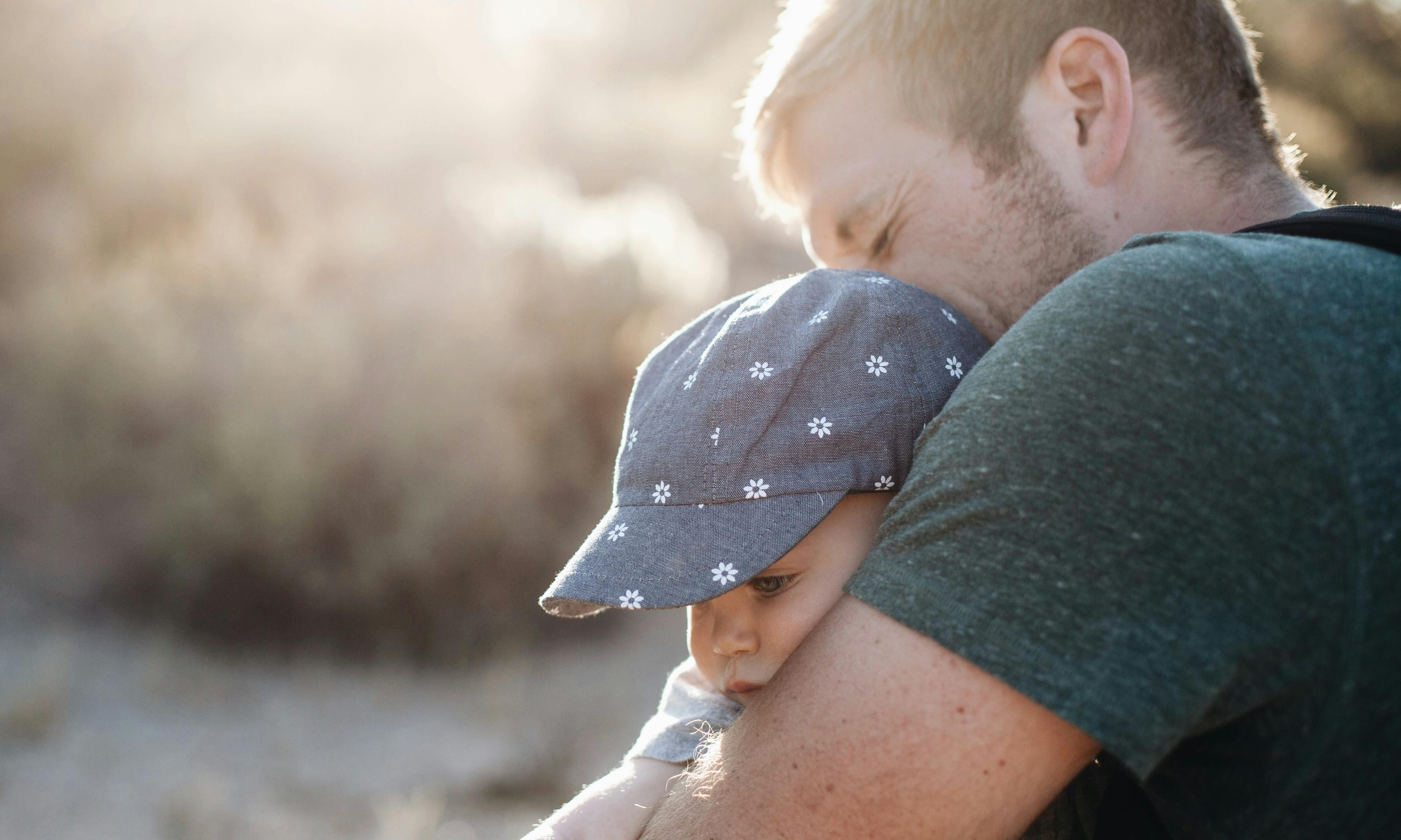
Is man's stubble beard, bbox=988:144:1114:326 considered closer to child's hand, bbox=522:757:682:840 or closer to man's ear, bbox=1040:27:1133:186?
man's ear, bbox=1040:27:1133:186

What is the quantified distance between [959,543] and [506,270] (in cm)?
552

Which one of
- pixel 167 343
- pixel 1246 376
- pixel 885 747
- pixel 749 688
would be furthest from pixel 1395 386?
pixel 167 343

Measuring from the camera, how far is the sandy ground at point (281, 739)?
3.73 metres

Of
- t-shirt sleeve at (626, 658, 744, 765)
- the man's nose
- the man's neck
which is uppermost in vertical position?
the man's neck

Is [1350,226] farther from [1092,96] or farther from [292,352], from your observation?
[292,352]

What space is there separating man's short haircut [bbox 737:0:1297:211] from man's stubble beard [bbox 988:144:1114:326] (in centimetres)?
4

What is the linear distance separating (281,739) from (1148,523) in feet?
14.4

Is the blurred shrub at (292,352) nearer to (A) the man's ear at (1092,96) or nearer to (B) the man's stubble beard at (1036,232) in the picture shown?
(B) the man's stubble beard at (1036,232)

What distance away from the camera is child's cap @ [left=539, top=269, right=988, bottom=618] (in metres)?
1.23

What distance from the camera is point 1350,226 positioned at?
105 cm

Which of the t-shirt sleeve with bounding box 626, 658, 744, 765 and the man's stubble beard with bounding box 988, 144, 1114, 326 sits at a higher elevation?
the man's stubble beard with bounding box 988, 144, 1114, 326

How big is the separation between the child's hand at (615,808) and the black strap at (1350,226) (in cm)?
119

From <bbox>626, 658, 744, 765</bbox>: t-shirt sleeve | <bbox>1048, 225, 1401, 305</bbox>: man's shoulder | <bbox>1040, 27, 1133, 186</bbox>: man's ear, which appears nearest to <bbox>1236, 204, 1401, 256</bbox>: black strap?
<bbox>1048, 225, 1401, 305</bbox>: man's shoulder

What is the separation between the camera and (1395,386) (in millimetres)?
859
